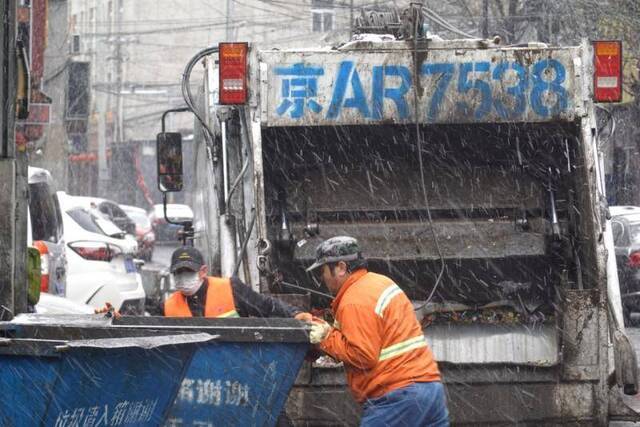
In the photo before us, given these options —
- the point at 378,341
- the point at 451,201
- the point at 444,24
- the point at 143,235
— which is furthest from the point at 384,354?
the point at 143,235

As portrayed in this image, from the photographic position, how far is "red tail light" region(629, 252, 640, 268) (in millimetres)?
14164

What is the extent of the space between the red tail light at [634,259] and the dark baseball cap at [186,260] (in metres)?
8.74

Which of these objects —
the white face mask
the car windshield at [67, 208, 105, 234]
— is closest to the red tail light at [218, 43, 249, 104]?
the white face mask

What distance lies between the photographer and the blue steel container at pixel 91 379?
13.6ft

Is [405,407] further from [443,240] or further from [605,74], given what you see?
[605,74]

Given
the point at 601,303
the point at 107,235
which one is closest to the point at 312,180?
the point at 601,303

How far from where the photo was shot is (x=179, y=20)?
1875 inches

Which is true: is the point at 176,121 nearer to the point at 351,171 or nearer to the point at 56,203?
the point at 56,203

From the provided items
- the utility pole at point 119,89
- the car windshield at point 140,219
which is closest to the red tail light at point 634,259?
the car windshield at point 140,219

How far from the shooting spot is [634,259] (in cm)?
1420

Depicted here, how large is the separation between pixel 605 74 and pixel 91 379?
152 inches

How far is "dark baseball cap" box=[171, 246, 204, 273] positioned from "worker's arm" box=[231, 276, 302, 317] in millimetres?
197

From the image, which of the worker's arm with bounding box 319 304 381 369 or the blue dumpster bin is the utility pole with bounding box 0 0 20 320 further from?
the worker's arm with bounding box 319 304 381 369

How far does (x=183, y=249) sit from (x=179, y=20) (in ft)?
138
